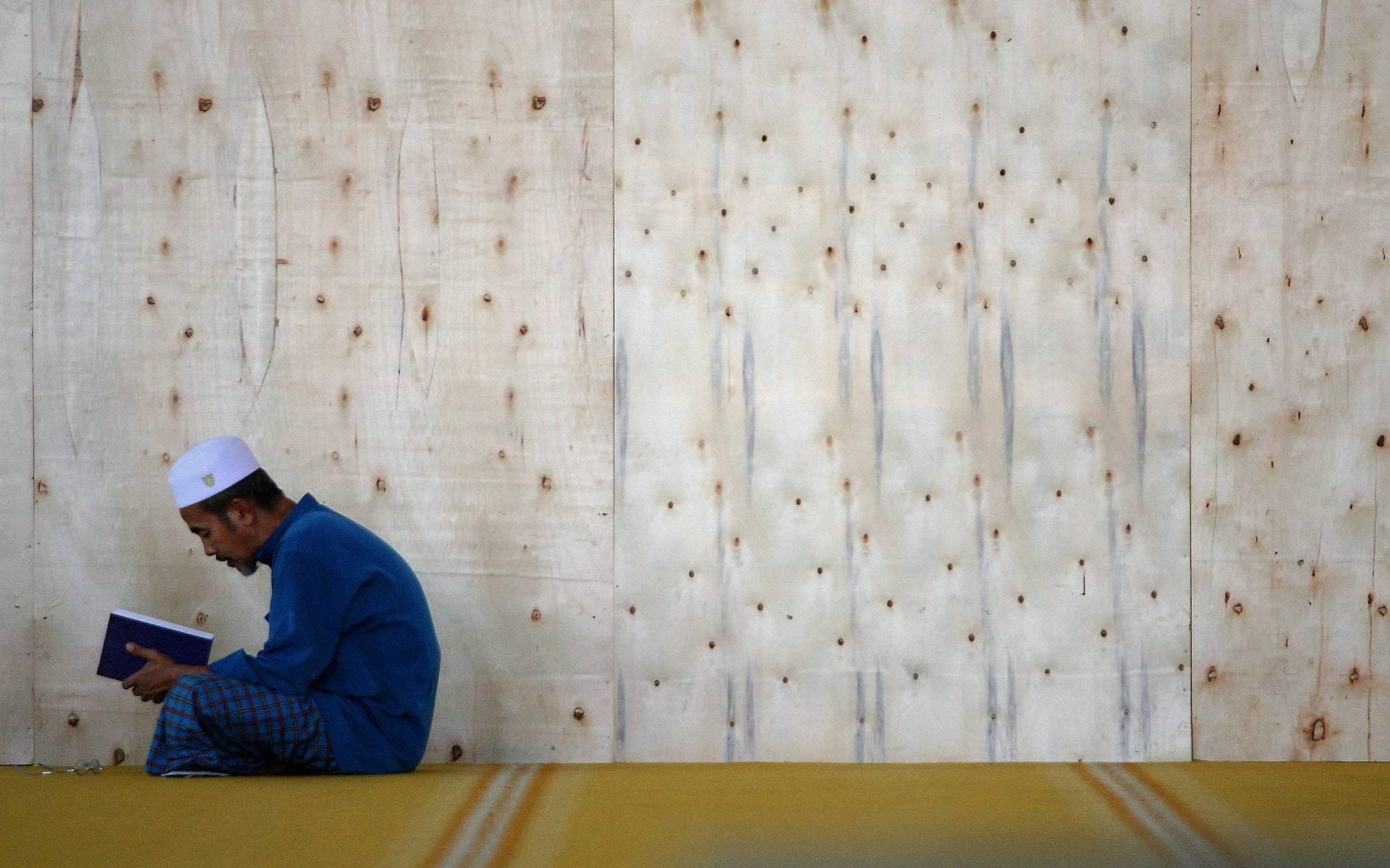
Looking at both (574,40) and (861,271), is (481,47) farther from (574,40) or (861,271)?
(861,271)

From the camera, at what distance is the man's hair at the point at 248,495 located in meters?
2.98

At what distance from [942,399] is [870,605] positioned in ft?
1.88

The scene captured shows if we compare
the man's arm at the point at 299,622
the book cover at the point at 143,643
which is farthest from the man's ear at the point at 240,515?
the book cover at the point at 143,643

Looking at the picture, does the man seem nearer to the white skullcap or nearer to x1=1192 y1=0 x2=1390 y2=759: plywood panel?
the white skullcap

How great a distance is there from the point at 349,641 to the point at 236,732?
308mm

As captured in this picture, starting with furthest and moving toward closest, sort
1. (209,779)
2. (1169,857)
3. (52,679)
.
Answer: (52,679)
(209,779)
(1169,857)

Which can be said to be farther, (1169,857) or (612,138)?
(612,138)

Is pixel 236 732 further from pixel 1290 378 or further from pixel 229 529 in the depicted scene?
pixel 1290 378

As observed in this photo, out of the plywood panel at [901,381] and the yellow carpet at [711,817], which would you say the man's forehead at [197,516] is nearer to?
the yellow carpet at [711,817]

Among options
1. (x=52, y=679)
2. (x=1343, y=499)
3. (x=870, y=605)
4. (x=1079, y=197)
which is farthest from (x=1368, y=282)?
(x=52, y=679)

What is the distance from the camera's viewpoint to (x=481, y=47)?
340 cm

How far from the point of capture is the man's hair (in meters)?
2.98

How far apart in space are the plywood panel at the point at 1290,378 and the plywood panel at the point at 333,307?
159cm

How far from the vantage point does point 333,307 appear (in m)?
3.39
